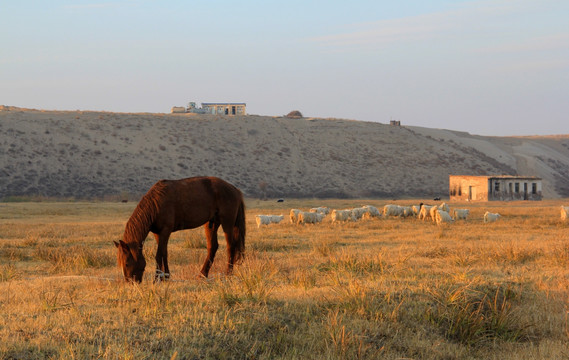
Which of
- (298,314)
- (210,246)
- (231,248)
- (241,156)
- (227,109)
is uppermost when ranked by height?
(227,109)

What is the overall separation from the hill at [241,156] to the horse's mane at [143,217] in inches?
1986

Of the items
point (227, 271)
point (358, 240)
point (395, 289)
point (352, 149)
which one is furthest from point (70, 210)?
point (352, 149)

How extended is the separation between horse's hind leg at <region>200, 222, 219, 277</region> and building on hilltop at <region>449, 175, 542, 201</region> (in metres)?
49.1

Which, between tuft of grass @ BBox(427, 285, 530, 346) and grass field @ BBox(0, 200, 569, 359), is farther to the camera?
tuft of grass @ BBox(427, 285, 530, 346)

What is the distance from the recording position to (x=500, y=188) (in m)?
57.3

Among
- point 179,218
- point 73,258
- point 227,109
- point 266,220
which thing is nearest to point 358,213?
point 266,220

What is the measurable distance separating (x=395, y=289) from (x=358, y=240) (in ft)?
35.8

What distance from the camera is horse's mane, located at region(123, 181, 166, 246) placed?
34.0 ft

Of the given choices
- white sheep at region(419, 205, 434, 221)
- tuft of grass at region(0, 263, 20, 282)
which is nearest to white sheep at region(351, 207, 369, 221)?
white sheep at region(419, 205, 434, 221)

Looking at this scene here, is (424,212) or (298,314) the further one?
(424,212)

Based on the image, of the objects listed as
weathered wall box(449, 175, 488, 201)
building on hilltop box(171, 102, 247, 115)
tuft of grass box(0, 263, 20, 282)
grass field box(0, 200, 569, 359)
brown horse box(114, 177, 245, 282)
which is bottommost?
weathered wall box(449, 175, 488, 201)

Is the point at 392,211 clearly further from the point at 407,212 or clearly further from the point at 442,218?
the point at 442,218

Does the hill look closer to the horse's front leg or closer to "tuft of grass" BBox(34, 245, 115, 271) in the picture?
"tuft of grass" BBox(34, 245, 115, 271)

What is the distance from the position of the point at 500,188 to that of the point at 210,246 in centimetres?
5082
